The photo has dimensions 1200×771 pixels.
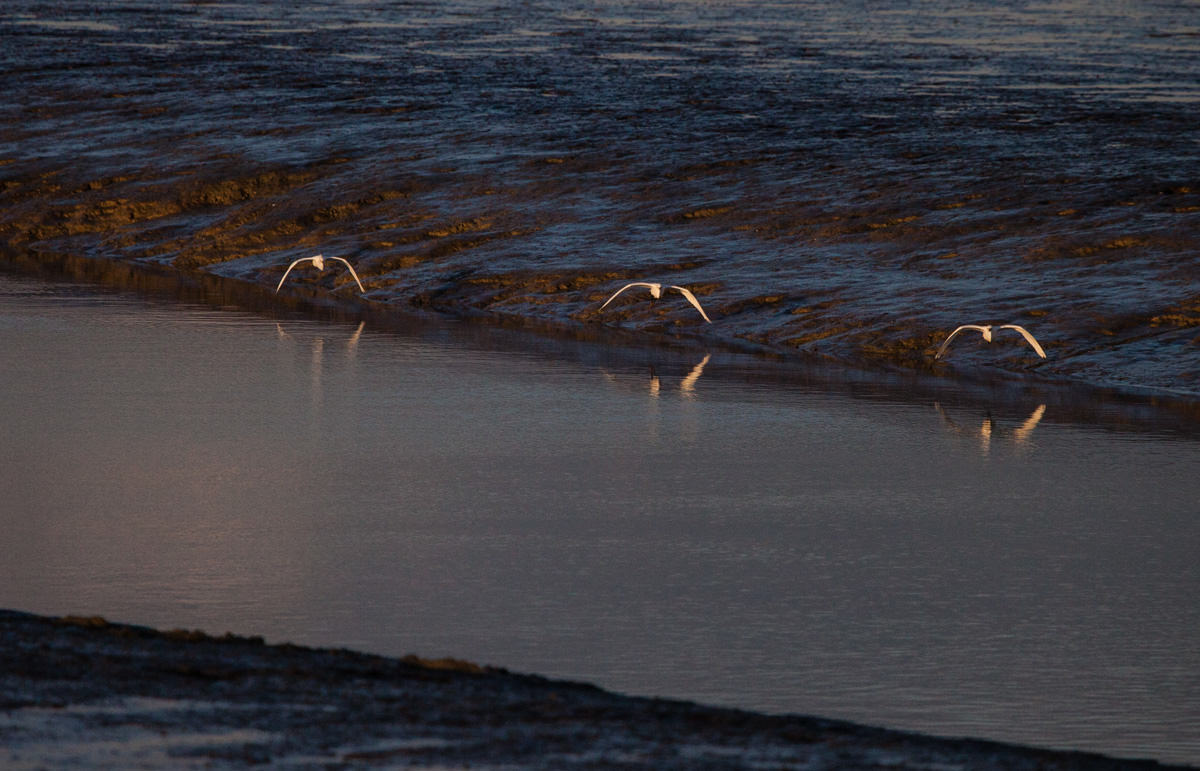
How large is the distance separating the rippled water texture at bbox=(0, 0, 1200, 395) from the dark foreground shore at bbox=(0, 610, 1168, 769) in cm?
575

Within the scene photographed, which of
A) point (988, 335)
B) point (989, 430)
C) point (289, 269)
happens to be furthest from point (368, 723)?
point (289, 269)

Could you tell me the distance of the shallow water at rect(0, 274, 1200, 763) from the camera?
→ 5.21m

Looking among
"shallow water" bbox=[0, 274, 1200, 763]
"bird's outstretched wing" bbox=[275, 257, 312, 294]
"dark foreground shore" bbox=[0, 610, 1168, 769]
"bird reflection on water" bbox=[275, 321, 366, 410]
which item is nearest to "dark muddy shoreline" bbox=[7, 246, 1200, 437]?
"bird's outstretched wing" bbox=[275, 257, 312, 294]

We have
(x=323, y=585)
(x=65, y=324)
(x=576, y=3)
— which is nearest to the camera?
(x=323, y=585)

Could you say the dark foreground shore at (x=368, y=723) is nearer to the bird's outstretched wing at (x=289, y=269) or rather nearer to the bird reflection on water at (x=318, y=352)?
the bird reflection on water at (x=318, y=352)

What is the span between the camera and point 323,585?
588 cm

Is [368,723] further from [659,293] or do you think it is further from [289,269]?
[289,269]

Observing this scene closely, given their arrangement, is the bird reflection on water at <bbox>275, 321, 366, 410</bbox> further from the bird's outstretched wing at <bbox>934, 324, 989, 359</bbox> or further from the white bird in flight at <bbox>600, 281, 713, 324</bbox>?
the bird's outstretched wing at <bbox>934, 324, 989, 359</bbox>

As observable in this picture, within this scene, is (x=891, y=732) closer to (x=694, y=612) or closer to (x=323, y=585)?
(x=694, y=612)

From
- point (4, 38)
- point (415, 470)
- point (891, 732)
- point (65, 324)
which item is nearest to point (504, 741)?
point (891, 732)

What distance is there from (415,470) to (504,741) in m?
3.38

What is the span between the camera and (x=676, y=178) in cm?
1509

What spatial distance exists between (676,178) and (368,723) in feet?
36.2

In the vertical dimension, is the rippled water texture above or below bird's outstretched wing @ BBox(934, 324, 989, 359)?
above
